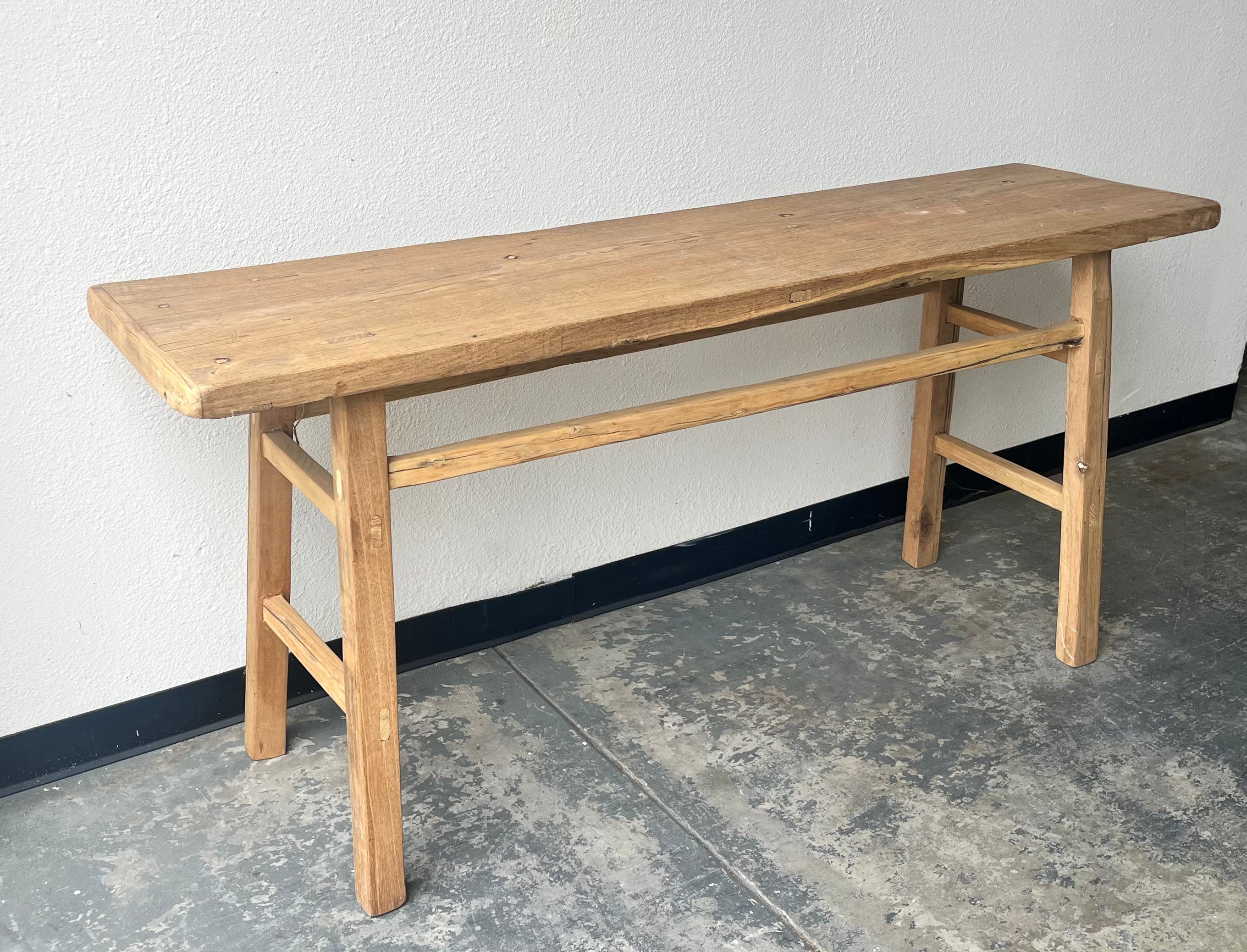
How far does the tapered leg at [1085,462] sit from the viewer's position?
2416 mm

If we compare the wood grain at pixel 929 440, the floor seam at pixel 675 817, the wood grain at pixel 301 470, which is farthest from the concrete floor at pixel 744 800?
the wood grain at pixel 301 470

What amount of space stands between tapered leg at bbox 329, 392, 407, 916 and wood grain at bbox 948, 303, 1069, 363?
140cm

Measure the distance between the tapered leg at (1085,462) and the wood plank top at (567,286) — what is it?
0.14m

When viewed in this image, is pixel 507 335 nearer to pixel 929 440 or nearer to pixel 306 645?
pixel 306 645

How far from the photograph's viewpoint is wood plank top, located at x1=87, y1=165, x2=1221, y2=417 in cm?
158

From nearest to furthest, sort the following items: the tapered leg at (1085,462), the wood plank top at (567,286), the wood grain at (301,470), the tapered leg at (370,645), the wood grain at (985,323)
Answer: the wood plank top at (567,286)
the tapered leg at (370,645)
the wood grain at (301,470)
the tapered leg at (1085,462)
the wood grain at (985,323)

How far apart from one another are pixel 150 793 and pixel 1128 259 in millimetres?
2821

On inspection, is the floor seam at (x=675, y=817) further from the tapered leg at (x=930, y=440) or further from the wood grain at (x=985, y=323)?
the wood grain at (x=985, y=323)

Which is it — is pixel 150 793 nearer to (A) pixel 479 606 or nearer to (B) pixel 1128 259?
(A) pixel 479 606

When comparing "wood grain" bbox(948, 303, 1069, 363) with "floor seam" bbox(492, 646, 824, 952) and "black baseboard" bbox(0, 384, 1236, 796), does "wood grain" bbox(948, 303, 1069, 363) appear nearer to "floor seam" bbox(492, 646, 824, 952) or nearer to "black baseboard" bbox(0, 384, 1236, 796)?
"black baseboard" bbox(0, 384, 1236, 796)

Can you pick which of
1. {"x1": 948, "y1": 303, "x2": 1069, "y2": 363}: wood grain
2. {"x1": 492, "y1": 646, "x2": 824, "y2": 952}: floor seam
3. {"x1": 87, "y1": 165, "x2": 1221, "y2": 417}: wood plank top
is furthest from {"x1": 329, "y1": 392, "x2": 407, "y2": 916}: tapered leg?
{"x1": 948, "y1": 303, "x2": 1069, "y2": 363}: wood grain

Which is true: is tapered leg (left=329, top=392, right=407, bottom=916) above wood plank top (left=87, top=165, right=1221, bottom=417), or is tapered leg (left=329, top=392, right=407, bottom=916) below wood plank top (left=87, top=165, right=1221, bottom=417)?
below

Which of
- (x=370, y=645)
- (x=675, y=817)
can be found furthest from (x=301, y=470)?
(x=675, y=817)

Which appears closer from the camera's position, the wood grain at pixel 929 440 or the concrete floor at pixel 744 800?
the concrete floor at pixel 744 800
